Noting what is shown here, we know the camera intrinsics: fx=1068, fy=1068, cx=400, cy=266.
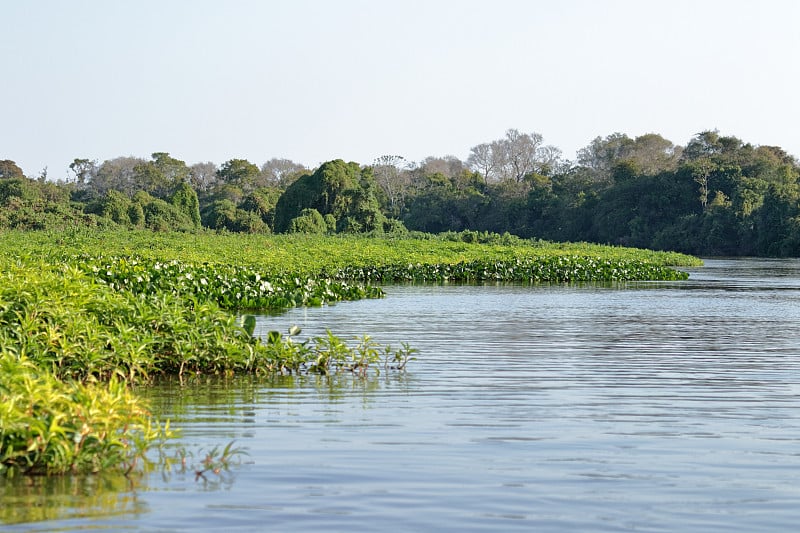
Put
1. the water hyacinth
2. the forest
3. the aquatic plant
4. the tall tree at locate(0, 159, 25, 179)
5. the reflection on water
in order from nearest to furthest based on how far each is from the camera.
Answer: the reflection on water < the aquatic plant < the water hyacinth < the forest < the tall tree at locate(0, 159, 25, 179)

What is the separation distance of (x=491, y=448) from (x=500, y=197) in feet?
269

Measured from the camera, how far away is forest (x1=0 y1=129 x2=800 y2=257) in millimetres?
62750

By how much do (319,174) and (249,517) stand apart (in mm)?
63349

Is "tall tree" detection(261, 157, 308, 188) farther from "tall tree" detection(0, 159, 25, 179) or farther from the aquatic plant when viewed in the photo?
the aquatic plant

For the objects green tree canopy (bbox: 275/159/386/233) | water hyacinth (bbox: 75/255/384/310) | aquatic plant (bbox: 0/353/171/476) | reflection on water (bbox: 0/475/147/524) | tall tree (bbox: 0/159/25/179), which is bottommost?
reflection on water (bbox: 0/475/147/524)

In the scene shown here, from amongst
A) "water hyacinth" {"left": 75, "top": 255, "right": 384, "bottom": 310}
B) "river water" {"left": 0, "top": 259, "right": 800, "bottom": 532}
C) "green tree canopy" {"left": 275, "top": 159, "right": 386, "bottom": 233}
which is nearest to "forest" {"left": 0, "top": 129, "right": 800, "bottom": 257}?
"green tree canopy" {"left": 275, "top": 159, "right": 386, "bottom": 233}

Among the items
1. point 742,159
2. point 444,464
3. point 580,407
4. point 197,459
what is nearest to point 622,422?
point 580,407

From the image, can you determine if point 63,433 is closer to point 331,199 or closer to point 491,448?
point 491,448

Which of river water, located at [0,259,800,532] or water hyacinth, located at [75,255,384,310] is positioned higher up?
water hyacinth, located at [75,255,384,310]

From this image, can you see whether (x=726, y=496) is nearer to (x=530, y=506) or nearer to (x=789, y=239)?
(x=530, y=506)

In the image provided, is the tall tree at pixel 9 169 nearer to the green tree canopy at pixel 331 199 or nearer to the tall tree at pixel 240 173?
the tall tree at pixel 240 173

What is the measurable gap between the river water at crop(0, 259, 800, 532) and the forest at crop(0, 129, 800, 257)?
4280 centimetres

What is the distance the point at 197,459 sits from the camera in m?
6.25

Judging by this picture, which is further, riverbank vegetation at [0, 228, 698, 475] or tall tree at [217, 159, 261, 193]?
tall tree at [217, 159, 261, 193]
